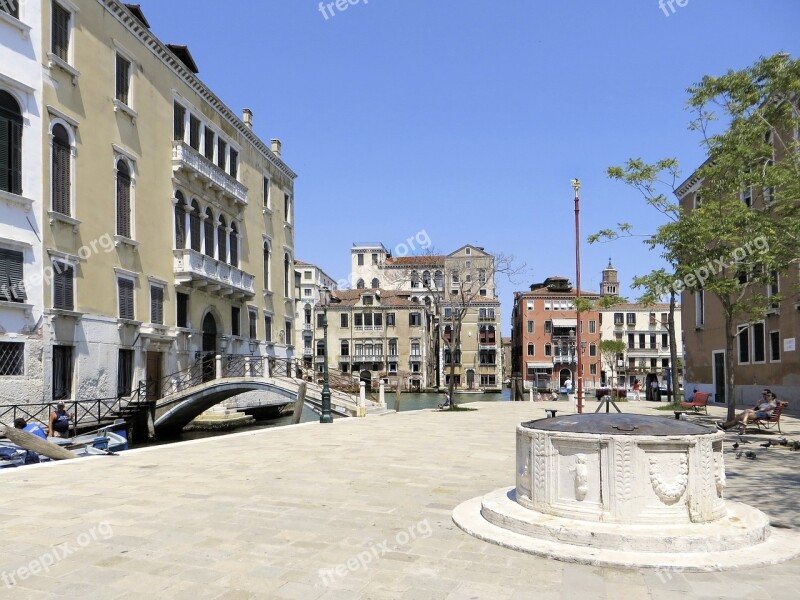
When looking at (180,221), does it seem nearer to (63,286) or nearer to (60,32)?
(63,286)

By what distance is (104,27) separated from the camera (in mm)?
22094

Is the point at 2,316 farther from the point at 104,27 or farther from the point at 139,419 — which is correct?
the point at 104,27

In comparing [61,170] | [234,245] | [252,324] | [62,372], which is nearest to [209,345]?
[252,324]

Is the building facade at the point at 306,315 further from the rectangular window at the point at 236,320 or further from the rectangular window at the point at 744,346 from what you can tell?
the rectangular window at the point at 744,346

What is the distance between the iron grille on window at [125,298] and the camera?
891 inches

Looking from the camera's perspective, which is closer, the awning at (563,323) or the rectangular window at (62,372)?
the rectangular window at (62,372)

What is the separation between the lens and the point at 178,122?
91.6 feet

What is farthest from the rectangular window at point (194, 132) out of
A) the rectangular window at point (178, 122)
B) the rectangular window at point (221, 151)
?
the rectangular window at point (221, 151)

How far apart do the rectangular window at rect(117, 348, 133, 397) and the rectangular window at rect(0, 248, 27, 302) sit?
5.08 meters

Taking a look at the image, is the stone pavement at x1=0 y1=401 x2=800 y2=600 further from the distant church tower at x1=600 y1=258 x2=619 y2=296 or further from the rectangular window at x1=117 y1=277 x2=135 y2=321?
the distant church tower at x1=600 y1=258 x2=619 y2=296

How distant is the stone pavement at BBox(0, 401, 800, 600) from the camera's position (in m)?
4.89

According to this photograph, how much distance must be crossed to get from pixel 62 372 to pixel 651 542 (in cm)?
1831

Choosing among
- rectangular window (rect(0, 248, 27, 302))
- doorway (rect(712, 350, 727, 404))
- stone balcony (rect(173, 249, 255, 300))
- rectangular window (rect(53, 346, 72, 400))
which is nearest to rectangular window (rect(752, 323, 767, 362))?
doorway (rect(712, 350, 727, 404))

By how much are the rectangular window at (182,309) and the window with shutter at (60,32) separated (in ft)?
32.6
